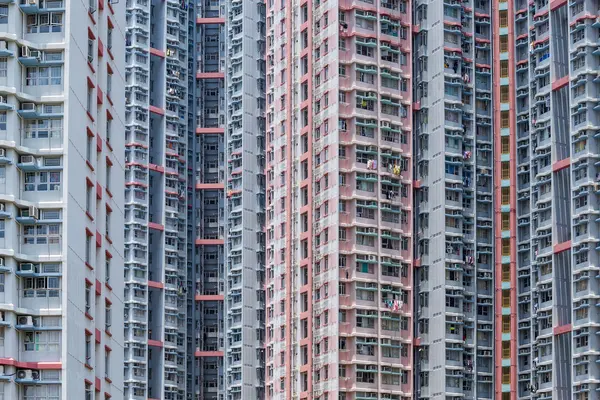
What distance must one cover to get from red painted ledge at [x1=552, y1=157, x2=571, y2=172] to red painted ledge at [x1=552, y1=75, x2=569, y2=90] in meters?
5.89

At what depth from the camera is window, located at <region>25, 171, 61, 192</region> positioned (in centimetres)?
8388

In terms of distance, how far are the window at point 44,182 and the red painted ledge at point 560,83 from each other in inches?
2397

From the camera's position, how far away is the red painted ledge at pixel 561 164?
13388cm

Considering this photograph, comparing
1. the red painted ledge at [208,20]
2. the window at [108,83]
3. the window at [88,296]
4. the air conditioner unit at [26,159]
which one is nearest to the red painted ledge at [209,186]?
the red painted ledge at [208,20]

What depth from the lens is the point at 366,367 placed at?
459ft

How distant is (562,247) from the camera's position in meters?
134

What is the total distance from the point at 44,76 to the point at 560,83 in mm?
60453

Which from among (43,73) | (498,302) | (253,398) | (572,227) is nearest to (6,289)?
(43,73)

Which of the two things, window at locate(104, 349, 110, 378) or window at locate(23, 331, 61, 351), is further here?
window at locate(104, 349, 110, 378)

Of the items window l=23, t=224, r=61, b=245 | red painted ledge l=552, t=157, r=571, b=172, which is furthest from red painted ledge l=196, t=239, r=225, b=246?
window l=23, t=224, r=61, b=245

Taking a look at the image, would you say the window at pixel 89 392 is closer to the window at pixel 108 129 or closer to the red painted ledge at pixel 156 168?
the window at pixel 108 129

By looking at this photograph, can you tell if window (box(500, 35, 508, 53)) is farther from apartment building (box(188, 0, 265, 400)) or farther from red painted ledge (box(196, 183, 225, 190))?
red painted ledge (box(196, 183, 225, 190))

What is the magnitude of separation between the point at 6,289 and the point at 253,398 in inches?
3329

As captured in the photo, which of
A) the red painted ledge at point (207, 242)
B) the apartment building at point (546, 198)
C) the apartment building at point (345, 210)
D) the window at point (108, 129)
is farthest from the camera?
the red painted ledge at point (207, 242)
